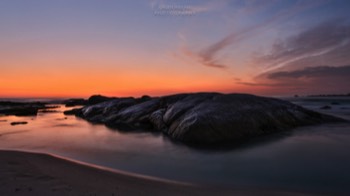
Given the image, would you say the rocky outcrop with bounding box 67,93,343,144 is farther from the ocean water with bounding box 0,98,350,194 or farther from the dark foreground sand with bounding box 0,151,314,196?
the dark foreground sand with bounding box 0,151,314,196

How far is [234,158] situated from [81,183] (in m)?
3.68

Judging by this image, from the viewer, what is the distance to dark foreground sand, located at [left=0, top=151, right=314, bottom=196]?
3723 mm

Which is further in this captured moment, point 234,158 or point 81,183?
point 234,158

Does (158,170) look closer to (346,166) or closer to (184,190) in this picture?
(184,190)

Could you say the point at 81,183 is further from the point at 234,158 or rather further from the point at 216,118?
the point at 216,118

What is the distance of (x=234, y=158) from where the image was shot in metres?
5.95

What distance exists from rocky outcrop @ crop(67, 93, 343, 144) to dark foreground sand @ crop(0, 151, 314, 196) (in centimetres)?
360

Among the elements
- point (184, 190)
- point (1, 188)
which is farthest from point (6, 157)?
point (184, 190)

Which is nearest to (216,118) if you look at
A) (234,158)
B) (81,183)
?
(234,158)

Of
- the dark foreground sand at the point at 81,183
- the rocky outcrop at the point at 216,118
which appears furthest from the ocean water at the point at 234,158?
the rocky outcrop at the point at 216,118

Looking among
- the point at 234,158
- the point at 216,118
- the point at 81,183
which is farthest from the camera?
the point at 216,118

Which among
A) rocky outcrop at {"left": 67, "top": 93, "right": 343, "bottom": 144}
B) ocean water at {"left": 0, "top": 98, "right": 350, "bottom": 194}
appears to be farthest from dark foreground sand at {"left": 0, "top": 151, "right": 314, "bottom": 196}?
rocky outcrop at {"left": 67, "top": 93, "right": 343, "bottom": 144}

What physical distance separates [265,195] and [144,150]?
421cm

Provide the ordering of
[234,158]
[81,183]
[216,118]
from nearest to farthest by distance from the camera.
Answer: [81,183], [234,158], [216,118]
